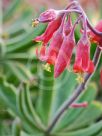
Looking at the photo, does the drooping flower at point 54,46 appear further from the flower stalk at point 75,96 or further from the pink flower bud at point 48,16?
the flower stalk at point 75,96

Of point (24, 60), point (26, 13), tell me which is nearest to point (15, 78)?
point (24, 60)

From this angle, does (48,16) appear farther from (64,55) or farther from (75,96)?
(75,96)

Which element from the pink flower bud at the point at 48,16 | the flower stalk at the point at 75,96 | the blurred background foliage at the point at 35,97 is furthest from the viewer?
the blurred background foliage at the point at 35,97

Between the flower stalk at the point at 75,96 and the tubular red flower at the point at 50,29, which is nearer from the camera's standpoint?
the tubular red flower at the point at 50,29

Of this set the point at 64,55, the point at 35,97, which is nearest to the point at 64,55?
the point at 64,55

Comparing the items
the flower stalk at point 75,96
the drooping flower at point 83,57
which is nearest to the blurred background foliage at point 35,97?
the flower stalk at point 75,96

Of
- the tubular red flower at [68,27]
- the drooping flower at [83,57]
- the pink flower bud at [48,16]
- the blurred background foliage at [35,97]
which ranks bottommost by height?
the blurred background foliage at [35,97]

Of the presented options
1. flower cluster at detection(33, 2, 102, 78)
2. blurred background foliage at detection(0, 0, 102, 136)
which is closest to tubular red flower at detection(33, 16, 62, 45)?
flower cluster at detection(33, 2, 102, 78)

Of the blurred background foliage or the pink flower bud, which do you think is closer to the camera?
the pink flower bud

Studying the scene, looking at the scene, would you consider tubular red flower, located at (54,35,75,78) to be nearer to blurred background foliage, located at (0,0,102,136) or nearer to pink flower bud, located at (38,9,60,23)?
pink flower bud, located at (38,9,60,23)
